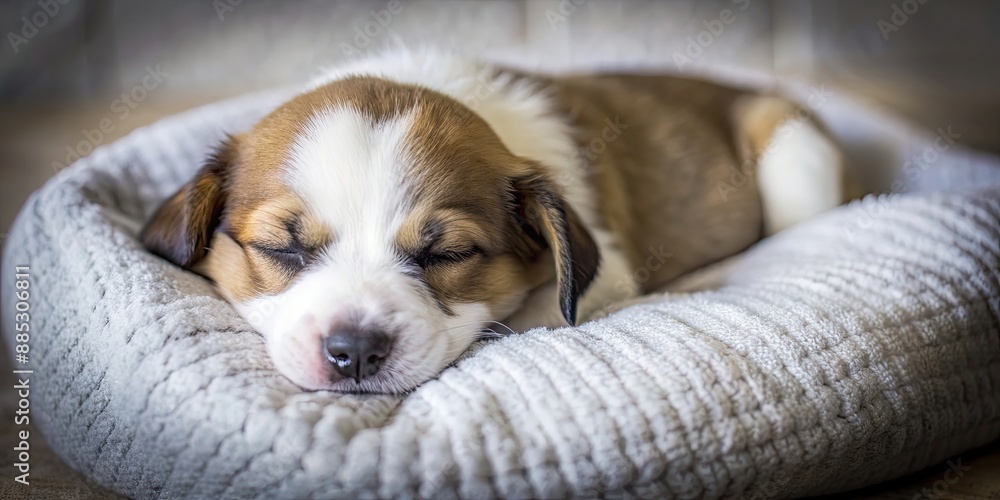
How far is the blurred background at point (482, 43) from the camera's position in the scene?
19.6ft

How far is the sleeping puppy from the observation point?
2.00 meters

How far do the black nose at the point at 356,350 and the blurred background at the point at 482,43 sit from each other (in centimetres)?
417

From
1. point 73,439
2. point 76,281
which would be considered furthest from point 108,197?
point 73,439

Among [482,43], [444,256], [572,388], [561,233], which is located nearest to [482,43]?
[482,43]

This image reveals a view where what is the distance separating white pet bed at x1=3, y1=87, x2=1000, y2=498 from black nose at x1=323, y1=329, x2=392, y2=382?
94mm

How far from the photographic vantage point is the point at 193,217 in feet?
7.77

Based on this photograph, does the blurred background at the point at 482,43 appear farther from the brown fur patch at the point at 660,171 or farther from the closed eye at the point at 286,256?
the closed eye at the point at 286,256

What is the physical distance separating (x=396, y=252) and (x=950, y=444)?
1.63m

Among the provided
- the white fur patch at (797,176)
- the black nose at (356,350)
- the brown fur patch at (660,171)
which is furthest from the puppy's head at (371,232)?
the white fur patch at (797,176)

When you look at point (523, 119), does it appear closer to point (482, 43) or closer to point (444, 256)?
point (444, 256)

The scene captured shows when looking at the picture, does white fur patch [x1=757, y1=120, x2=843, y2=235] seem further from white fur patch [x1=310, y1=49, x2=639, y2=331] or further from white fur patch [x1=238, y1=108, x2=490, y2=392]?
white fur patch [x1=238, y1=108, x2=490, y2=392]

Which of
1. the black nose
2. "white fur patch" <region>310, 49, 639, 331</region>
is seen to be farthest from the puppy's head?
"white fur patch" <region>310, 49, 639, 331</region>

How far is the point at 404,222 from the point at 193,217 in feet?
2.26

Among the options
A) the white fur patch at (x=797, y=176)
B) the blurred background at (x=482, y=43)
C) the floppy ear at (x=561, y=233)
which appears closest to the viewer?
the floppy ear at (x=561, y=233)
